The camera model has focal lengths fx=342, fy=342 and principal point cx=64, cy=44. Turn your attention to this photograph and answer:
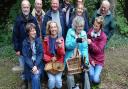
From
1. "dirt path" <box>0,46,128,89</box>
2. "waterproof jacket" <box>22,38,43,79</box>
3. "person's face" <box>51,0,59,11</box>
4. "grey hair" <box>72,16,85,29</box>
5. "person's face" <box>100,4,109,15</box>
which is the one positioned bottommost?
"dirt path" <box>0,46,128,89</box>

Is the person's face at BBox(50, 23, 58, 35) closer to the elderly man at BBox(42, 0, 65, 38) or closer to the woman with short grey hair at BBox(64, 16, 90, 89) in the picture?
the woman with short grey hair at BBox(64, 16, 90, 89)

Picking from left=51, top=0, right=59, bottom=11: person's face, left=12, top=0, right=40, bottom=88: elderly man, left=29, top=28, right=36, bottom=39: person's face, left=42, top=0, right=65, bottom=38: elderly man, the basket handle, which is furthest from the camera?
left=42, top=0, right=65, bottom=38: elderly man

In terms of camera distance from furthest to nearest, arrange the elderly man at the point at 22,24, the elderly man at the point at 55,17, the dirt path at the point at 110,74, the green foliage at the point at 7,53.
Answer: the green foliage at the point at 7,53 < the dirt path at the point at 110,74 < the elderly man at the point at 55,17 < the elderly man at the point at 22,24

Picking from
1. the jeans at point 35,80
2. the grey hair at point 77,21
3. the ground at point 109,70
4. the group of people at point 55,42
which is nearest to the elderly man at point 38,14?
the group of people at point 55,42

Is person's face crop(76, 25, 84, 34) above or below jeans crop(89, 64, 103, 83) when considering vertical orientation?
above

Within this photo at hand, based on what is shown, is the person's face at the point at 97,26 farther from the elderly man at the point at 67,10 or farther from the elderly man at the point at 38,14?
the elderly man at the point at 38,14

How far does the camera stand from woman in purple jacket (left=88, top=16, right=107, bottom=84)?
21.8 ft

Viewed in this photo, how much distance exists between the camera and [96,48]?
6.64 m

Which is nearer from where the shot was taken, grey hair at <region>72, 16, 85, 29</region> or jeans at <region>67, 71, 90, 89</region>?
grey hair at <region>72, 16, 85, 29</region>

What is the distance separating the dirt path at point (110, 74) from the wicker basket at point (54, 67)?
3.36 feet

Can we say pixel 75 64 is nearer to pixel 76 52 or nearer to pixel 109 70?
pixel 76 52

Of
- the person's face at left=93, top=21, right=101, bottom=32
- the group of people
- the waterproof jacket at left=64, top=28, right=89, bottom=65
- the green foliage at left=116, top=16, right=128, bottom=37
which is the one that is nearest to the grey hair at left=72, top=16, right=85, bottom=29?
the group of people

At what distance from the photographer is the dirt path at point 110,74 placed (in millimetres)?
7152

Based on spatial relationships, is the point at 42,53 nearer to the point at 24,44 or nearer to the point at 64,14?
the point at 24,44
